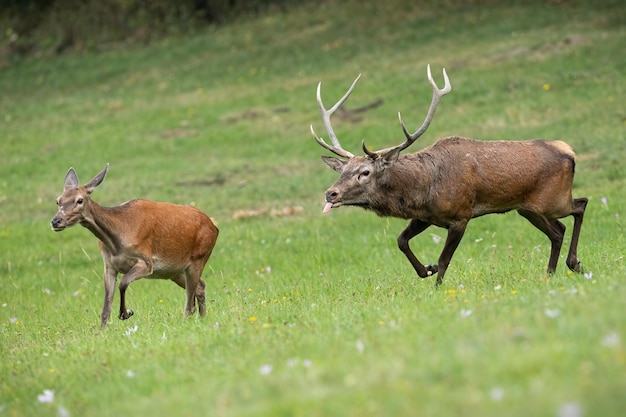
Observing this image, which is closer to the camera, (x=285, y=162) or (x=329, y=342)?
(x=329, y=342)

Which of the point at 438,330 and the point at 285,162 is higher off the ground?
the point at 438,330

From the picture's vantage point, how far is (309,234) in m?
16.2

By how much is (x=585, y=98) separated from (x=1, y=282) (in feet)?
43.9

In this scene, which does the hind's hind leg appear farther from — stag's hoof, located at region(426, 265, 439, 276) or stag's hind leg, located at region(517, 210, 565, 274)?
stag's hind leg, located at region(517, 210, 565, 274)

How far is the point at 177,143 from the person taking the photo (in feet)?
82.4

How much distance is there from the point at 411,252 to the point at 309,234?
212 inches

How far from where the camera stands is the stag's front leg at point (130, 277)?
1051cm

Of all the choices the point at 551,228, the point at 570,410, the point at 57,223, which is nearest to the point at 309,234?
the point at 551,228

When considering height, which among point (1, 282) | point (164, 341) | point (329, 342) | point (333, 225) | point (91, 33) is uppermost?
point (329, 342)

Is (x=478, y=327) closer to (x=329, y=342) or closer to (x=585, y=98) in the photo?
(x=329, y=342)

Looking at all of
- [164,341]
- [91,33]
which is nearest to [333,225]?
[164,341]

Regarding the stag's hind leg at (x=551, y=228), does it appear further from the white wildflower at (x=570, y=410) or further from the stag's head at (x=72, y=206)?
the white wildflower at (x=570, y=410)

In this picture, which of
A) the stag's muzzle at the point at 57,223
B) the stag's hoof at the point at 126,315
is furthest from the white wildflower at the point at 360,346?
the stag's muzzle at the point at 57,223

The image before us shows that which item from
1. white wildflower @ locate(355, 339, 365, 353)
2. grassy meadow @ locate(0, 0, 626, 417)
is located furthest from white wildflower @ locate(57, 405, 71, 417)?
white wildflower @ locate(355, 339, 365, 353)
